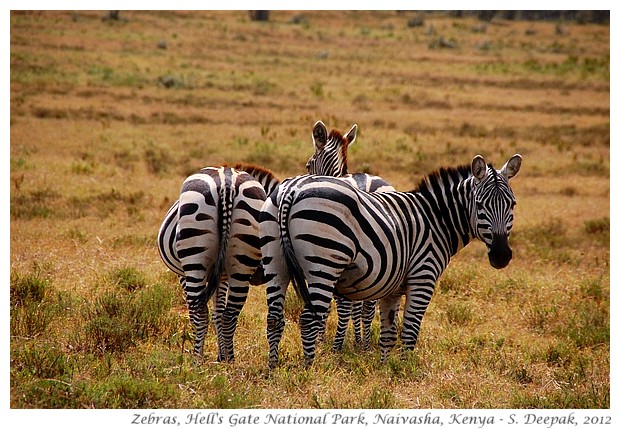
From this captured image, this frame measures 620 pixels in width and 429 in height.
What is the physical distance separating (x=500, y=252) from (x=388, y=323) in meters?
1.29

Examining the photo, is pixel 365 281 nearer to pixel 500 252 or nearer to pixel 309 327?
pixel 309 327

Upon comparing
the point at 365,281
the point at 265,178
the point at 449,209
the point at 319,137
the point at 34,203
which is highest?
the point at 319,137

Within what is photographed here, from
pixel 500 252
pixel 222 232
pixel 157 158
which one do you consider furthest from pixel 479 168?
pixel 157 158

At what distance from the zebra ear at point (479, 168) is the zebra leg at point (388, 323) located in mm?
1396

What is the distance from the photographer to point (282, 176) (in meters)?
17.9

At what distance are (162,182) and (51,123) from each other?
266 inches

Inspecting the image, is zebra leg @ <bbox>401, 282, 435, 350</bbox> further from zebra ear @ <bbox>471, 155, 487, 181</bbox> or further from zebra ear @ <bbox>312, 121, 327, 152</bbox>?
zebra ear @ <bbox>312, 121, 327, 152</bbox>

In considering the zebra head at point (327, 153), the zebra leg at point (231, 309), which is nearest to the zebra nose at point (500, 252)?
the zebra leg at point (231, 309)

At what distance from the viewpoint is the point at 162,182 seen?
1686 centimetres

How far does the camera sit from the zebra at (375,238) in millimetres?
Result: 6281

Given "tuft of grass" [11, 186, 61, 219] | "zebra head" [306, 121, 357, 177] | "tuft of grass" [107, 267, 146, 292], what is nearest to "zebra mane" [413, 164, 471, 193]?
"zebra head" [306, 121, 357, 177]

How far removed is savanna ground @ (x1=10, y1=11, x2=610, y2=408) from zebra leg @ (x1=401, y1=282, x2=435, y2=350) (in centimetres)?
22

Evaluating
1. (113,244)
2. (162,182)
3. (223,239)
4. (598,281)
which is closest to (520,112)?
(162,182)

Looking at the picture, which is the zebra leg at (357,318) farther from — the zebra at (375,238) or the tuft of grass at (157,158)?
the tuft of grass at (157,158)
